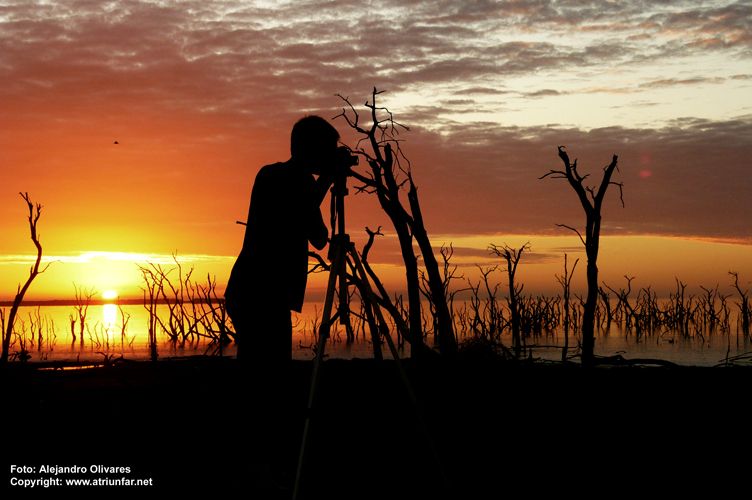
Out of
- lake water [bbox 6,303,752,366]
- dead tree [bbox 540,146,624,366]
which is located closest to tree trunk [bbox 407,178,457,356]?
dead tree [bbox 540,146,624,366]

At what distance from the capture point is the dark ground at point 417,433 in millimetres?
4238

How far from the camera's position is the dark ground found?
13.9 ft

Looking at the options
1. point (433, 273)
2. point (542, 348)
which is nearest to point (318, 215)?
point (433, 273)

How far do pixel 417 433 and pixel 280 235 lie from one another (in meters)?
1.72

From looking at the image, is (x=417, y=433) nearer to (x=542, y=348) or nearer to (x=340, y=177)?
(x=340, y=177)

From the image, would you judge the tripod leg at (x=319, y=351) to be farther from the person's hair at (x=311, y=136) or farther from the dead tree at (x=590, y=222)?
the dead tree at (x=590, y=222)

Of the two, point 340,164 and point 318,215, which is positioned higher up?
point 340,164

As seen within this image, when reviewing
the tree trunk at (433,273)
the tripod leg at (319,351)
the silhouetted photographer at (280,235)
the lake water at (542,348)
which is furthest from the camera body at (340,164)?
the lake water at (542,348)

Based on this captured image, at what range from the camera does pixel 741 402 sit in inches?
235

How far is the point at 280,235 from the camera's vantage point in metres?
4.46

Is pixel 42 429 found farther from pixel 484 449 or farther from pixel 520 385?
pixel 520 385

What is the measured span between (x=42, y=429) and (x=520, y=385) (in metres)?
3.64

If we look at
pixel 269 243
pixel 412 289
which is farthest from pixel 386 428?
pixel 412 289

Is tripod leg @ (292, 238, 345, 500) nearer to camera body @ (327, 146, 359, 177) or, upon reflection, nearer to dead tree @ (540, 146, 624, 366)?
camera body @ (327, 146, 359, 177)
